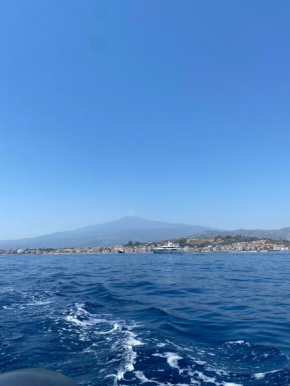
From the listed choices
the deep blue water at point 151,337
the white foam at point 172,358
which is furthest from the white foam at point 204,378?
the white foam at point 172,358

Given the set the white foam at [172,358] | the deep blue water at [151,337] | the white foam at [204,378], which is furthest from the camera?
the white foam at [172,358]

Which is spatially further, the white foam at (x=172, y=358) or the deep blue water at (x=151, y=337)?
the white foam at (x=172, y=358)

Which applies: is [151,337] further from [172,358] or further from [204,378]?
[204,378]

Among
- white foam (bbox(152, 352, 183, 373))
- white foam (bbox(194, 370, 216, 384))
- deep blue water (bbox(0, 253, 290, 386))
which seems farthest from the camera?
white foam (bbox(152, 352, 183, 373))

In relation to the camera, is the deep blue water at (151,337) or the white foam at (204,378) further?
the deep blue water at (151,337)

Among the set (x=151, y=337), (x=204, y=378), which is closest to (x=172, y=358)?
(x=204, y=378)

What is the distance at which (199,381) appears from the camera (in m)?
5.50

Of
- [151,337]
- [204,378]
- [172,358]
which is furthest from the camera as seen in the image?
[151,337]

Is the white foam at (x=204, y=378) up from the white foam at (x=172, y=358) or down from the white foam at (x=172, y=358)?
down

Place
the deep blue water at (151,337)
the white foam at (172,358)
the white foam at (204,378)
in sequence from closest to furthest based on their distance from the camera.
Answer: the white foam at (204,378) < the deep blue water at (151,337) < the white foam at (172,358)

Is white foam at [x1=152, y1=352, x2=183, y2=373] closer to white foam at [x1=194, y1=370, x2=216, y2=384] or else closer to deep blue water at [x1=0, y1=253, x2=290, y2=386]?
deep blue water at [x1=0, y1=253, x2=290, y2=386]

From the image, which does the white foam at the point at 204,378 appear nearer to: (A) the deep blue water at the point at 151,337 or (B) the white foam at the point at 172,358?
(A) the deep blue water at the point at 151,337

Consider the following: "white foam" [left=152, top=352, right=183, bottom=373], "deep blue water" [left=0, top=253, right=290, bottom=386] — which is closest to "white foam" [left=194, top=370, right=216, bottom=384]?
"deep blue water" [left=0, top=253, right=290, bottom=386]

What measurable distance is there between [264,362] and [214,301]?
7.09 metres
